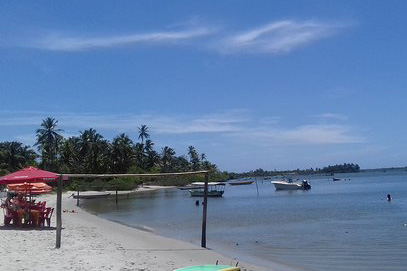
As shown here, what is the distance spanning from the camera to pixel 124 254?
13.7 m

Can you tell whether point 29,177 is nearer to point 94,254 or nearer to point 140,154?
point 94,254

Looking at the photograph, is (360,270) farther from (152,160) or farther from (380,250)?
(152,160)

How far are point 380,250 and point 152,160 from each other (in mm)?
100666

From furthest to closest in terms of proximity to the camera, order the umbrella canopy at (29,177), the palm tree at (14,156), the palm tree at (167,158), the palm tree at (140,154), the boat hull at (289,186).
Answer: the palm tree at (167,158) < the palm tree at (140,154) < the boat hull at (289,186) < the palm tree at (14,156) < the umbrella canopy at (29,177)

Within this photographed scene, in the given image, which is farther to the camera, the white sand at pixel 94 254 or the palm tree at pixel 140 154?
the palm tree at pixel 140 154

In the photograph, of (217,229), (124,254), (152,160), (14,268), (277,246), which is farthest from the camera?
(152,160)

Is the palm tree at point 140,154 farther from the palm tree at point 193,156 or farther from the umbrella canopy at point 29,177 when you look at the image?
the umbrella canopy at point 29,177

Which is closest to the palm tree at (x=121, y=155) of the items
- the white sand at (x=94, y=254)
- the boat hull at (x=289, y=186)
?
the boat hull at (x=289, y=186)

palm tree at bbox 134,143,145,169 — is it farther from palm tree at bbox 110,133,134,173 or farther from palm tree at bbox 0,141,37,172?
palm tree at bbox 0,141,37,172

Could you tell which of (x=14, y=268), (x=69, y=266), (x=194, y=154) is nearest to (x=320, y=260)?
(x=69, y=266)

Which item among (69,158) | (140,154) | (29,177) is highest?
(140,154)

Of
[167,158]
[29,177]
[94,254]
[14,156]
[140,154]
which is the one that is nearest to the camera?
[94,254]

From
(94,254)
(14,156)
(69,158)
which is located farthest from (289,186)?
(94,254)

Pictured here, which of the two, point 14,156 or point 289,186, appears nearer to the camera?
point 14,156
